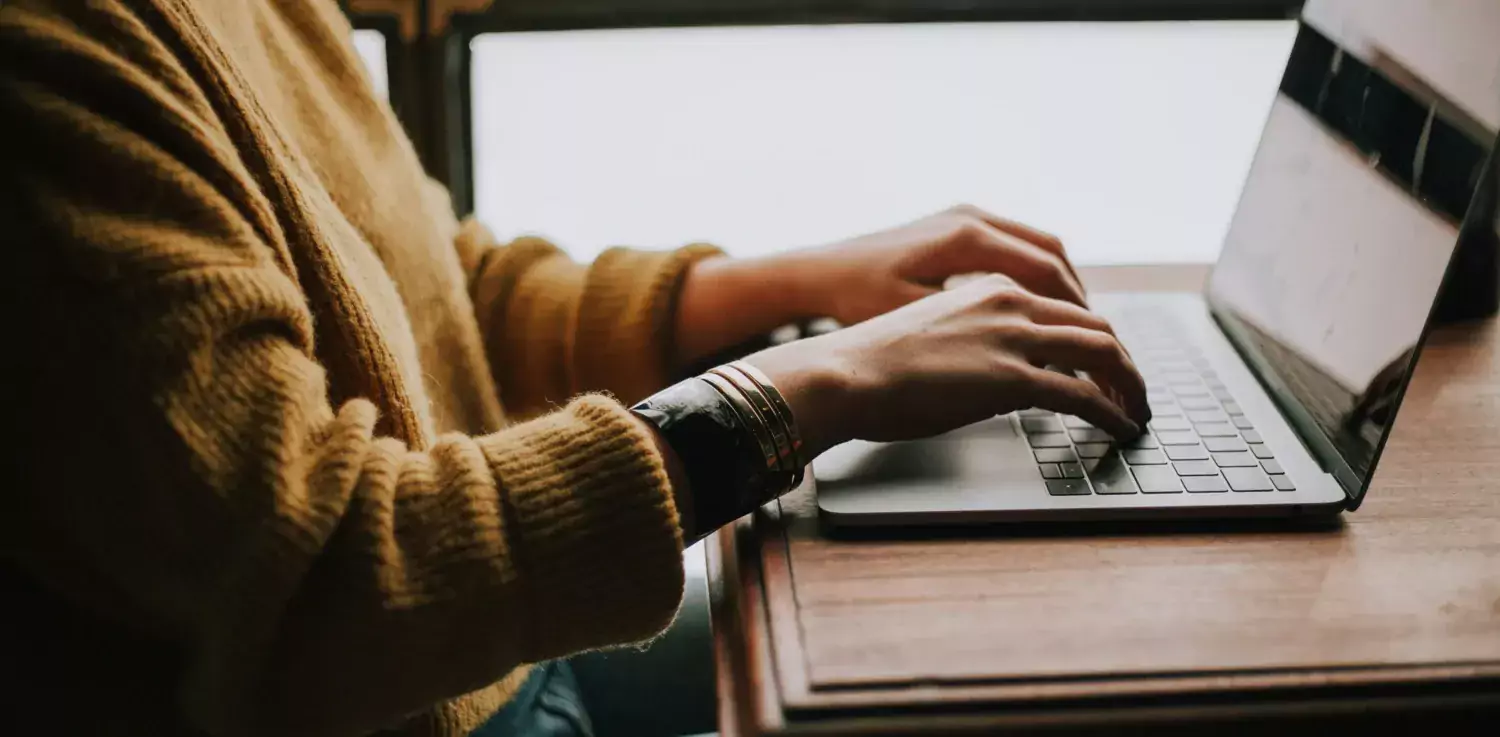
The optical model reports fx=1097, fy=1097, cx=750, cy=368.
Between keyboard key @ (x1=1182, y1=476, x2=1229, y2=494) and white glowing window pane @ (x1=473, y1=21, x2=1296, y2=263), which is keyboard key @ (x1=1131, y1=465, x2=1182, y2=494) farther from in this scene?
white glowing window pane @ (x1=473, y1=21, x2=1296, y2=263)

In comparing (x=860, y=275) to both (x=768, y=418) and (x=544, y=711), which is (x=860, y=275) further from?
(x=544, y=711)

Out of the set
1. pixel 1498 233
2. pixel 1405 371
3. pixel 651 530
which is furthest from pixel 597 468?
pixel 1498 233

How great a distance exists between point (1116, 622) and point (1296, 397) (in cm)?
25

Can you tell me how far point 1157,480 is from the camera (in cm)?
60

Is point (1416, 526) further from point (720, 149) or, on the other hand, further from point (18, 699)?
point (720, 149)

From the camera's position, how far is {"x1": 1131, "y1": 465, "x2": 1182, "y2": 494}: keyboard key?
0.59 meters

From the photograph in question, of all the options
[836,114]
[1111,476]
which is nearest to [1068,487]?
[1111,476]

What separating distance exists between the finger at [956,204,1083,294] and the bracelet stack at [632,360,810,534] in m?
0.26

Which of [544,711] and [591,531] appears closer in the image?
[591,531]

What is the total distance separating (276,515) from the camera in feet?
1.51

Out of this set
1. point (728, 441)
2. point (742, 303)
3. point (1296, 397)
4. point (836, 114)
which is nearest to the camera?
point (728, 441)

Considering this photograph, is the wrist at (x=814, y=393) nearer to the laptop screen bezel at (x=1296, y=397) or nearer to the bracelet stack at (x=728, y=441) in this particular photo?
the bracelet stack at (x=728, y=441)

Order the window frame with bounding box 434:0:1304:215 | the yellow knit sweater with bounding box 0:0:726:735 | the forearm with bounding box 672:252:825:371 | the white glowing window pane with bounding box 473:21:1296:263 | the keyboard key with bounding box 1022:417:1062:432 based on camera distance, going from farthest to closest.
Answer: the white glowing window pane with bounding box 473:21:1296:263 → the window frame with bounding box 434:0:1304:215 → the forearm with bounding box 672:252:825:371 → the keyboard key with bounding box 1022:417:1062:432 → the yellow knit sweater with bounding box 0:0:726:735

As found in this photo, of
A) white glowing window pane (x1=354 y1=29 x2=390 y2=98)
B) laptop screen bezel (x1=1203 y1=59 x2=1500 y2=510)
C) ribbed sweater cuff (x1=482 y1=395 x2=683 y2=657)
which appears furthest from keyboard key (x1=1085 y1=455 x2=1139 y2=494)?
white glowing window pane (x1=354 y1=29 x2=390 y2=98)
